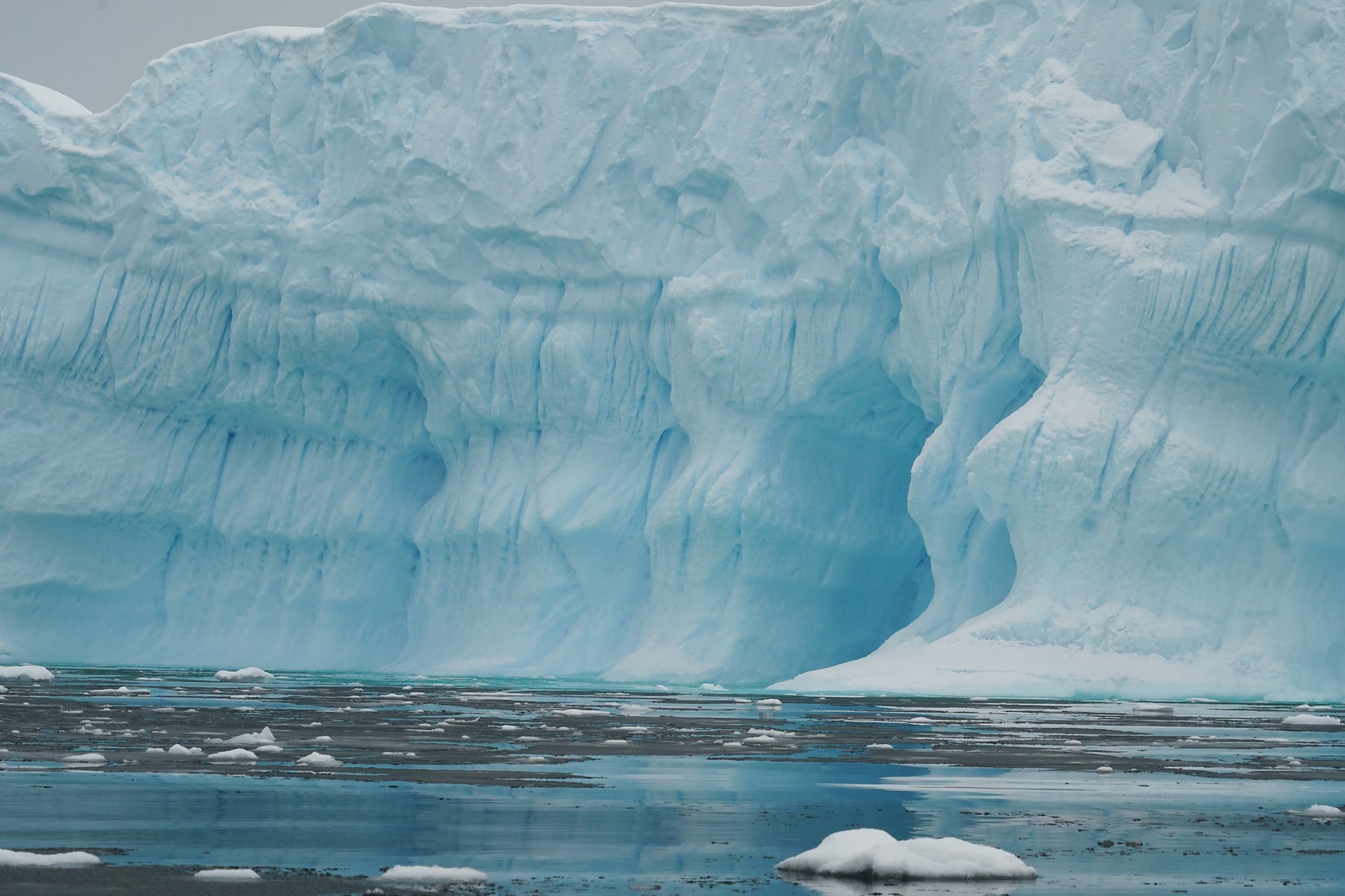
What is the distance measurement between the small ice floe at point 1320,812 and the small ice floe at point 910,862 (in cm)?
244

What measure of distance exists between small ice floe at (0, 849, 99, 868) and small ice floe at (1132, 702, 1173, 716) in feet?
46.6

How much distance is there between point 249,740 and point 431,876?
5.88 metres

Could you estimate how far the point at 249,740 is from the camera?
10867mm

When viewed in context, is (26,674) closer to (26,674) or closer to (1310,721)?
(26,674)

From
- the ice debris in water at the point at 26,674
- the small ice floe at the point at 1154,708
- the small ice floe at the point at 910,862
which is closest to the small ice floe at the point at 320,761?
the small ice floe at the point at 910,862

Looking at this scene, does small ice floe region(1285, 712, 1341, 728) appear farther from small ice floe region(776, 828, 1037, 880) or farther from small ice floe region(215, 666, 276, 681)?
small ice floe region(215, 666, 276, 681)

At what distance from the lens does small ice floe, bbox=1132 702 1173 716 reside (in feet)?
60.8

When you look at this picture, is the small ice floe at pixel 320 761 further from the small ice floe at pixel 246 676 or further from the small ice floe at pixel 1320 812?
the small ice floe at pixel 246 676

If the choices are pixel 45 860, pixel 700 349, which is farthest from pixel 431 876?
pixel 700 349

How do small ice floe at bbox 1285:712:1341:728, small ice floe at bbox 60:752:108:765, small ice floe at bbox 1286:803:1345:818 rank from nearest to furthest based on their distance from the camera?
small ice floe at bbox 1286:803:1345:818, small ice floe at bbox 60:752:108:765, small ice floe at bbox 1285:712:1341:728

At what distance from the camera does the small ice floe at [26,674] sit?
23594 millimetres

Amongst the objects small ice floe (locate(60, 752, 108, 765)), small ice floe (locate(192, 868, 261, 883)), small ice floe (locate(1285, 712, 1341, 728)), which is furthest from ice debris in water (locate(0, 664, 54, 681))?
small ice floe (locate(192, 868, 261, 883))

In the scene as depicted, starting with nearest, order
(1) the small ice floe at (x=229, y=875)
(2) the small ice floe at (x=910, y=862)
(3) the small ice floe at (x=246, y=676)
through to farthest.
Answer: (1) the small ice floe at (x=229, y=875)
(2) the small ice floe at (x=910, y=862)
(3) the small ice floe at (x=246, y=676)

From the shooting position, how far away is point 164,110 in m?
34.9
